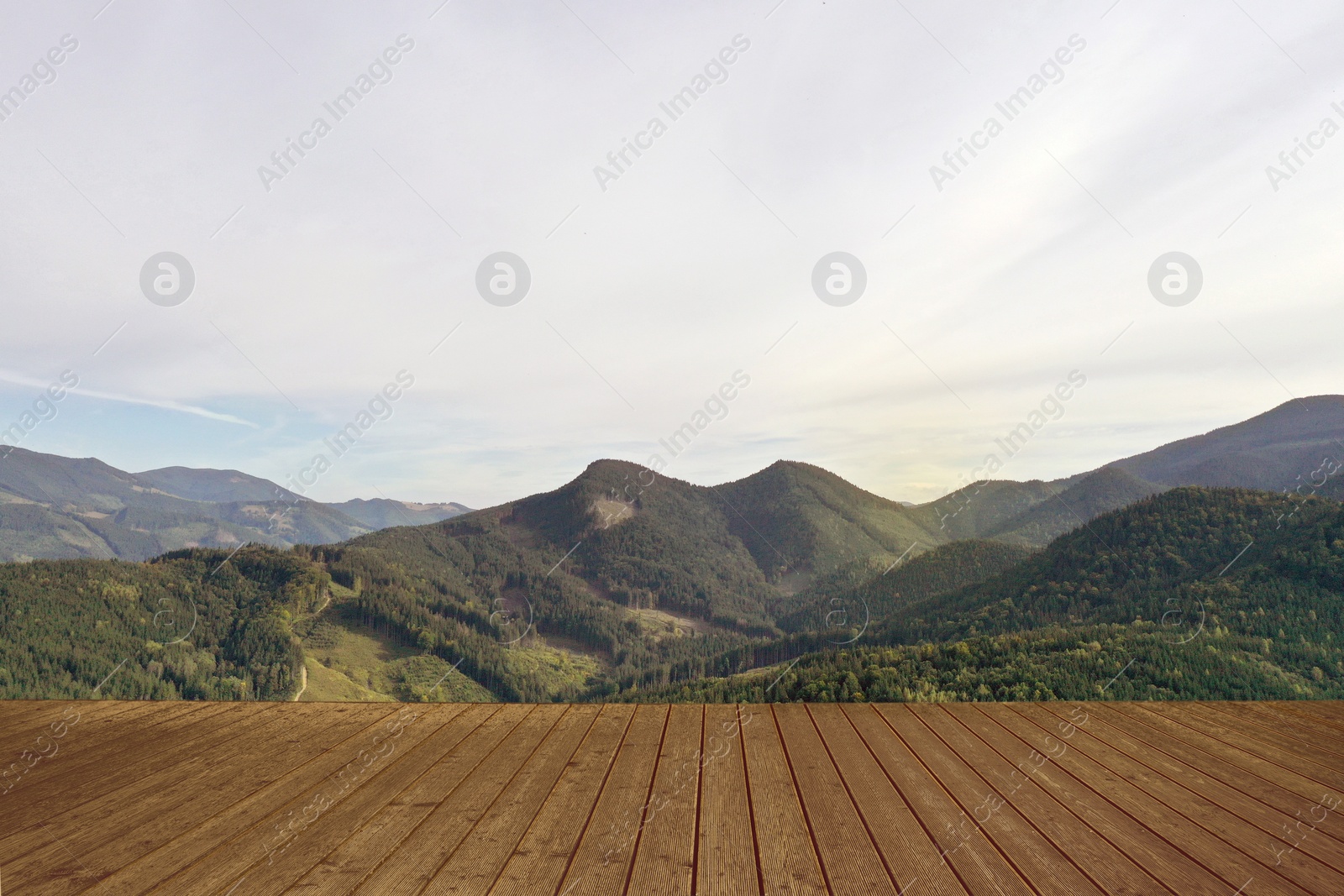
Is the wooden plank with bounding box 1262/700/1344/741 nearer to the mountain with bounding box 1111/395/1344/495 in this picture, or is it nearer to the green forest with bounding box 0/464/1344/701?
the green forest with bounding box 0/464/1344/701

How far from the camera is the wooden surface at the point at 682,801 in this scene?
272 cm

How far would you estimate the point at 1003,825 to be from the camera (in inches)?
125

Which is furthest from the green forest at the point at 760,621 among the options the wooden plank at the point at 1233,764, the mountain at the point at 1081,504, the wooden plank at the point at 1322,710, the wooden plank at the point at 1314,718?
the mountain at the point at 1081,504

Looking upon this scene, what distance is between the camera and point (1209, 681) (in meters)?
22.8

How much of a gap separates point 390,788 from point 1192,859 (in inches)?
161

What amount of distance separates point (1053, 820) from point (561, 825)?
2518 mm

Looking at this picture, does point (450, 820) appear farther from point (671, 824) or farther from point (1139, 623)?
point (1139, 623)

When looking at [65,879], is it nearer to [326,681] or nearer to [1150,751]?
[1150,751]

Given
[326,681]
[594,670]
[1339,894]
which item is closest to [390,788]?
[1339,894]

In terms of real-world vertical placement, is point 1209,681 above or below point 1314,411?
below

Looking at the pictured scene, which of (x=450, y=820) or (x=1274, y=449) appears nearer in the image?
(x=450, y=820)

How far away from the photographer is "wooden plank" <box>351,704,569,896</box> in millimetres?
2656

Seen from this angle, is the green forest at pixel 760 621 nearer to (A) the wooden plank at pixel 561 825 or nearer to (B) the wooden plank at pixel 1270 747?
(B) the wooden plank at pixel 1270 747

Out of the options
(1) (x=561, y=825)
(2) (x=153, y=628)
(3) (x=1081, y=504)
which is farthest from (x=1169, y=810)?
(3) (x=1081, y=504)
